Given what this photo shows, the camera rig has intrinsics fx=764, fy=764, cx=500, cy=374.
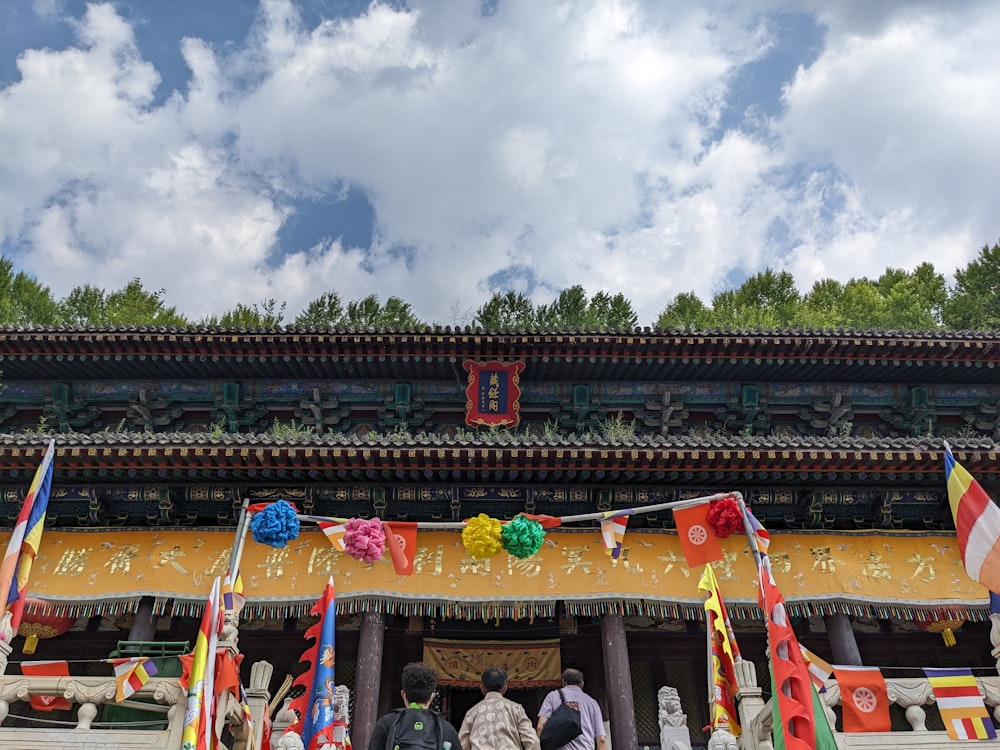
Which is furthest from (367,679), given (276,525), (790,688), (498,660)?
(790,688)

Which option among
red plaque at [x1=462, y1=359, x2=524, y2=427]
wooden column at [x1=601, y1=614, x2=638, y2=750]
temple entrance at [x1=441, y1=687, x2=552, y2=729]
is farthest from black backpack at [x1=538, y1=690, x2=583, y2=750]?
red plaque at [x1=462, y1=359, x2=524, y2=427]

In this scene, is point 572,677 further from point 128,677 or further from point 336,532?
point 128,677

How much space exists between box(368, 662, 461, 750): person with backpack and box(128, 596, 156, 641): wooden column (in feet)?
21.6

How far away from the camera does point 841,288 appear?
31672 millimetres

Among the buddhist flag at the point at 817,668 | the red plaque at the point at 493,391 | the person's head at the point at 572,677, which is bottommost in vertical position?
the person's head at the point at 572,677

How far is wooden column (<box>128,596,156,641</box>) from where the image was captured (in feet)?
35.5

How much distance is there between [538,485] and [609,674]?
9.46ft

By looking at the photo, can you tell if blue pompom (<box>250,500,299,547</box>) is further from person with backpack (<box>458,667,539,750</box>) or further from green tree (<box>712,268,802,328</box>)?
green tree (<box>712,268,802,328</box>)

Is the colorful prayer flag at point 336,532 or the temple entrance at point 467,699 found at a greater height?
the colorful prayer flag at point 336,532

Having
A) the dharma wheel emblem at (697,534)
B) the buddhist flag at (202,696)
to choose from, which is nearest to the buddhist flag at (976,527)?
the dharma wheel emblem at (697,534)

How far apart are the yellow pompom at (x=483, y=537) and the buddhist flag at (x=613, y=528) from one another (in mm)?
1371

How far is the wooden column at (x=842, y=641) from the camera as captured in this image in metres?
10.7

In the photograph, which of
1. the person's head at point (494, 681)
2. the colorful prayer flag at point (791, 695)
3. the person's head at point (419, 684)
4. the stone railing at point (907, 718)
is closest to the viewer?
the person's head at point (419, 684)

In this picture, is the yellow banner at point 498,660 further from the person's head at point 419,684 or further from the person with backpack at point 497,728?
the person's head at point 419,684
